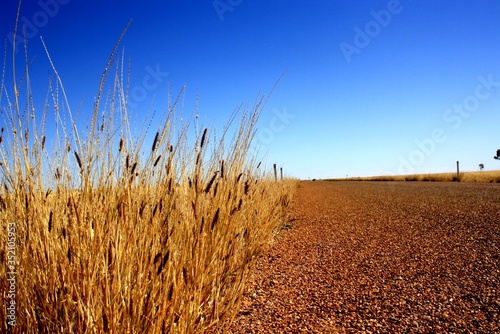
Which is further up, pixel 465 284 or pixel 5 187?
pixel 5 187

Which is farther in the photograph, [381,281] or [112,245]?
[381,281]

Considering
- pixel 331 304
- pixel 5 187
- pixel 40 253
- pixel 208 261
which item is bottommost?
pixel 331 304

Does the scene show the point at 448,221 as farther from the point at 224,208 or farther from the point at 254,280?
the point at 224,208

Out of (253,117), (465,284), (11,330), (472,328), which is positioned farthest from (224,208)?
(465,284)

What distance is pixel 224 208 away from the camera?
187cm

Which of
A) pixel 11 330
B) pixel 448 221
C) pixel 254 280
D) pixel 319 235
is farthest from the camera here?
pixel 448 221

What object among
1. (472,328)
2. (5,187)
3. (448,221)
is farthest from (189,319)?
(448,221)

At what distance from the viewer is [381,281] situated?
223 centimetres

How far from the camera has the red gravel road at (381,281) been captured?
1.68 m

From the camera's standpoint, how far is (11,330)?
124 cm

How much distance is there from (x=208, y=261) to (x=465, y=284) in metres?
1.73

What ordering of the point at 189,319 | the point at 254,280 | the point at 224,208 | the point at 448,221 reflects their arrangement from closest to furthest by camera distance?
1. the point at 189,319
2. the point at 224,208
3. the point at 254,280
4. the point at 448,221

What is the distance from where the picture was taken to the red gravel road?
5.50 ft

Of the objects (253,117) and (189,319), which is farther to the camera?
(253,117)
